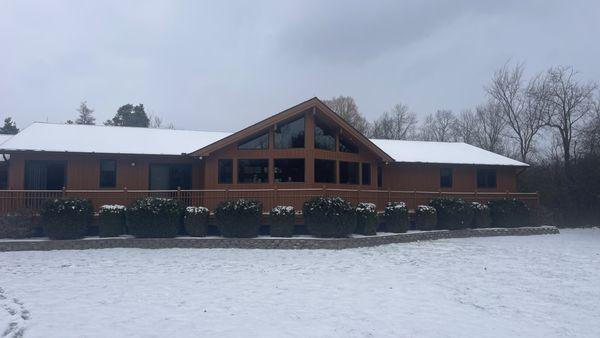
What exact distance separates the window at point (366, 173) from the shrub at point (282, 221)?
5.47 m

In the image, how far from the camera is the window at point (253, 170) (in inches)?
796

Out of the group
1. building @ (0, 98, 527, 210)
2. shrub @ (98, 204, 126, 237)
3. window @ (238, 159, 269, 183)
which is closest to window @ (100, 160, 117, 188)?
building @ (0, 98, 527, 210)

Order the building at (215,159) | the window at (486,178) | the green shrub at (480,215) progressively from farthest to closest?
the window at (486,178) < the green shrub at (480,215) < the building at (215,159)

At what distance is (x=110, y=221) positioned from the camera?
17.9 m

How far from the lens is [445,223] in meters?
21.8

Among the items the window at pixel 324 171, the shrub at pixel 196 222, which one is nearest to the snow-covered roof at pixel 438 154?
the window at pixel 324 171

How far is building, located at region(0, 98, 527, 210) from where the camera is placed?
19.8 m

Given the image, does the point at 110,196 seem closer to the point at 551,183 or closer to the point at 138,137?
the point at 138,137

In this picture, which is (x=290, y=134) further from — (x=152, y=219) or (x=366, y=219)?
(x=152, y=219)

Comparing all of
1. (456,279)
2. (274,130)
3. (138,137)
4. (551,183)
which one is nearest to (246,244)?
(274,130)

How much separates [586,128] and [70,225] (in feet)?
97.9

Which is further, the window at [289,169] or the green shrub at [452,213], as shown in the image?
the green shrub at [452,213]

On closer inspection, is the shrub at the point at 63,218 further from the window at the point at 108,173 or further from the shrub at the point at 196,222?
the shrub at the point at 196,222

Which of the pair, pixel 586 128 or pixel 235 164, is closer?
pixel 235 164
